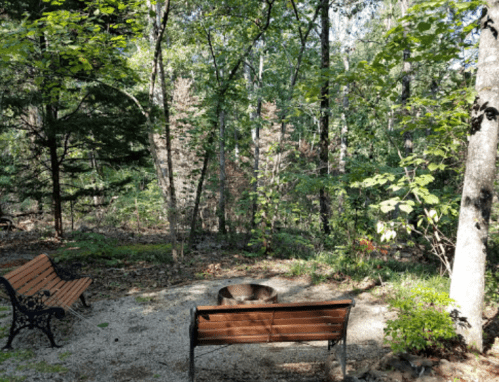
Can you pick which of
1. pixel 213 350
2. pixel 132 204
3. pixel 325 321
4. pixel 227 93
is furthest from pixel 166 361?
pixel 132 204

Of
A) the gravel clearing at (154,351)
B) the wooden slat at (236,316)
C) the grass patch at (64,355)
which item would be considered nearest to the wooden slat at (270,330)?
the wooden slat at (236,316)

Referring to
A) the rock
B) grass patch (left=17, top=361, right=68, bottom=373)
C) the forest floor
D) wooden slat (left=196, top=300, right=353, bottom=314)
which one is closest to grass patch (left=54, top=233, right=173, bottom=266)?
the forest floor

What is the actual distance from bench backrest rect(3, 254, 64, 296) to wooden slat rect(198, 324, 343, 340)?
2651 mm

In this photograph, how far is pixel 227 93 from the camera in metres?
8.38

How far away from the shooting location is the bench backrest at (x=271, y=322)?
3.20m

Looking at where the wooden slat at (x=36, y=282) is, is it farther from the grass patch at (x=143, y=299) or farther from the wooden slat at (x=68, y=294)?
the grass patch at (x=143, y=299)

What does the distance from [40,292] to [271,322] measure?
3581mm

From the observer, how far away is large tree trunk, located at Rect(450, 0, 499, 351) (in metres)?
3.39

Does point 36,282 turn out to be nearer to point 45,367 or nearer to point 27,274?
point 27,274

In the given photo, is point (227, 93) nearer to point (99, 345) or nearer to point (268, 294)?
point (268, 294)

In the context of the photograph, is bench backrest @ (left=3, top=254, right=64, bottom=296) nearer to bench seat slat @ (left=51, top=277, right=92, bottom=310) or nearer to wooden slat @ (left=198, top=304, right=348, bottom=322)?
bench seat slat @ (left=51, top=277, right=92, bottom=310)

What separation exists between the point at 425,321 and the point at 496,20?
327cm

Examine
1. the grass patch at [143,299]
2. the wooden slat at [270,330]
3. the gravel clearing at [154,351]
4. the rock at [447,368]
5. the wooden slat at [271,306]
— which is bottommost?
the grass patch at [143,299]

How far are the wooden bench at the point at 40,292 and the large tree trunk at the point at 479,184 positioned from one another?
4793 millimetres
